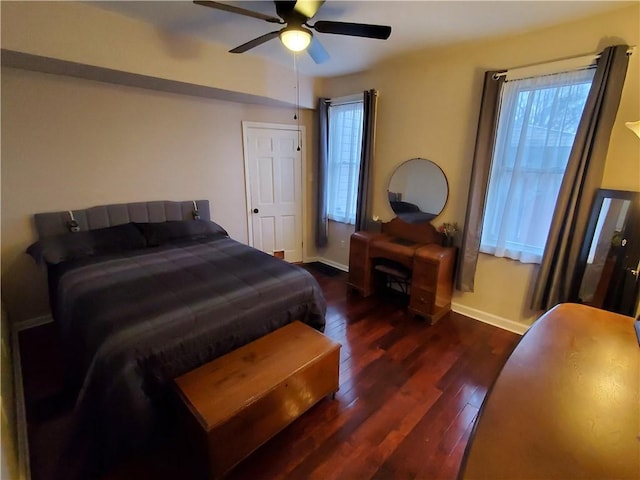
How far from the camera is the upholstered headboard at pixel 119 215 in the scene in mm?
2682

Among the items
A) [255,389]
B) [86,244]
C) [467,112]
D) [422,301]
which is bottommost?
[422,301]

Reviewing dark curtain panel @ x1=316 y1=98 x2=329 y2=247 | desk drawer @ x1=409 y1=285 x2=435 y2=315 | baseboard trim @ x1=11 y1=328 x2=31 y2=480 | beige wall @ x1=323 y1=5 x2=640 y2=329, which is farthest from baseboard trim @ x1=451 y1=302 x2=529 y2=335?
baseboard trim @ x1=11 y1=328 x2=31 y2=480

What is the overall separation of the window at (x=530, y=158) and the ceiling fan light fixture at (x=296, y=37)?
1796mm

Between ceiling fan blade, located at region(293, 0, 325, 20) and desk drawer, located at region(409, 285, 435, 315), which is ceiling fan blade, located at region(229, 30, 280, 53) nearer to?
ceiling fan blade, located at region(293, 0, 325, 20)

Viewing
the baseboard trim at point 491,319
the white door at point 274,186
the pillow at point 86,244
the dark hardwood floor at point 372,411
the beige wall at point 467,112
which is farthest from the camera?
the white door at point 274,186

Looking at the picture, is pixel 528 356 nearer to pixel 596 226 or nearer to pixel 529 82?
pixel 596 226

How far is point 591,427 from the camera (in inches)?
29.6

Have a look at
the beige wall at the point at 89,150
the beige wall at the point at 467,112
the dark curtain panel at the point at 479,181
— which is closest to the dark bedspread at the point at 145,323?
the beige wall at the point at 89,150

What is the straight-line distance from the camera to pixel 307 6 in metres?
1.79

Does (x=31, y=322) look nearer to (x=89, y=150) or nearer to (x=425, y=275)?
(x=89, y=150)

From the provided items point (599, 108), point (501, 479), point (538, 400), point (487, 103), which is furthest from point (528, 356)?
point (487, 103)

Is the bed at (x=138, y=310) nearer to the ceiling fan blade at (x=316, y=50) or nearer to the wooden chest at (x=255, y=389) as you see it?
the wooden chest at (x=255, y=389)

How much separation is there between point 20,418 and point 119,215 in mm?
1864

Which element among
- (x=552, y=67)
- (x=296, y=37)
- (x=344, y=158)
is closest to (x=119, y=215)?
(x=296, y=37)
